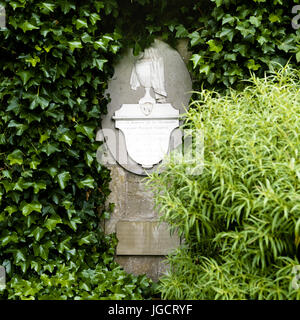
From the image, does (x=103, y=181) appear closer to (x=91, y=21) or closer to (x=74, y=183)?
(x=74, y=183)

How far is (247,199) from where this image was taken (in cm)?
163

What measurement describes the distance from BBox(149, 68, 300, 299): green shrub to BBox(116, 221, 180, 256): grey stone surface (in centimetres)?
95

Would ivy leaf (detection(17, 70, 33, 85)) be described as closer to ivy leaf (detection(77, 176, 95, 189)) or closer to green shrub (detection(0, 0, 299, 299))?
green shrub (detection(0, 0, 299, 299))

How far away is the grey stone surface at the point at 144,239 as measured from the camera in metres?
2.99

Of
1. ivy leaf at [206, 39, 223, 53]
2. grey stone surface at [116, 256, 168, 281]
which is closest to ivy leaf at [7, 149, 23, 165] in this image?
grey stone surface at [116, 256, 168, 281]

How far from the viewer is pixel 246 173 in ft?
5.49

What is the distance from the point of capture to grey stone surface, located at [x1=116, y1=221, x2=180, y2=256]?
299 centimetres

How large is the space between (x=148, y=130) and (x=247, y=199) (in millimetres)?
1545

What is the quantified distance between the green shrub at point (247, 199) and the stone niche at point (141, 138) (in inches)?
39.0

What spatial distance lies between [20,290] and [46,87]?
1.39 metres

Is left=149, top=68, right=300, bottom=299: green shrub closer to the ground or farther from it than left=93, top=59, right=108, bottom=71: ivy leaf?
closer to the ground
